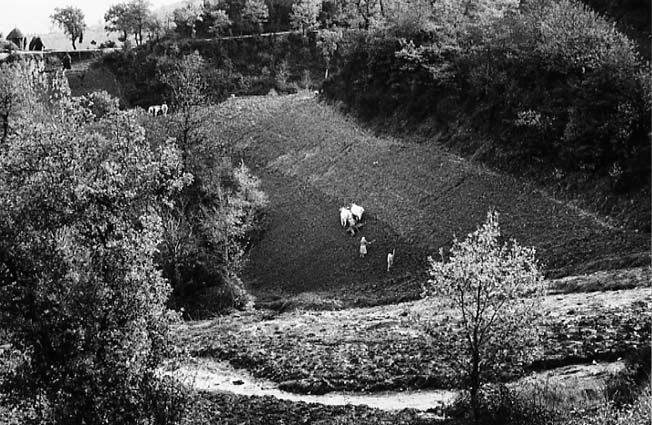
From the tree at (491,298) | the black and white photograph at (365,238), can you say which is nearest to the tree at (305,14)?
the black and white photograph at (365,238)

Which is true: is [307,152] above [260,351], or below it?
above

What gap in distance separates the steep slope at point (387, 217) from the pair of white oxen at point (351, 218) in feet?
1.96

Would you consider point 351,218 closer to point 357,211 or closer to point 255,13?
point 357,211

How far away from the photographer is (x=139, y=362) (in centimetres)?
1619

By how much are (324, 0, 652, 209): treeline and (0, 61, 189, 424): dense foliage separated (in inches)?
904

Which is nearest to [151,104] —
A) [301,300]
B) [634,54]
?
[301,300]

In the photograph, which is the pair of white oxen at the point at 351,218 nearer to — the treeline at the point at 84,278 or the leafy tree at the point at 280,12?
the treeline at the point at 84,278

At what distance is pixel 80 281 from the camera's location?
16.0 meters

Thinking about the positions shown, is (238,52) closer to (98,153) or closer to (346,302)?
(346,302)

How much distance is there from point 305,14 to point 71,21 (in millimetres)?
29979

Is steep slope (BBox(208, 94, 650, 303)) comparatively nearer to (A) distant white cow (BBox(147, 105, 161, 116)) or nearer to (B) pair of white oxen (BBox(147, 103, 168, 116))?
(B) pair of white oxen (BBox(147, 103, 168, 116))

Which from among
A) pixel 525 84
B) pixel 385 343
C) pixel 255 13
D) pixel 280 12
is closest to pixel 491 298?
pixel 385 343

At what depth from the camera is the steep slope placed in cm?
3164

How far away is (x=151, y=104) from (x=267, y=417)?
59.1m
